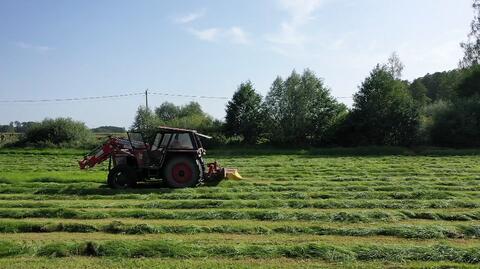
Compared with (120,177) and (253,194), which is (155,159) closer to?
(120,177)

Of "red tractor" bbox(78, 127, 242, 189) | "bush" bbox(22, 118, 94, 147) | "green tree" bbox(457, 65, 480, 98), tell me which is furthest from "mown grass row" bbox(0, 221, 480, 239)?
"green tree" bbox(457, 65, 480, 98)

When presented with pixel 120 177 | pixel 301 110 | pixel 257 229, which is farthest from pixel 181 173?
pixel 301 110

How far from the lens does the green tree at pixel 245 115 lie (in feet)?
148

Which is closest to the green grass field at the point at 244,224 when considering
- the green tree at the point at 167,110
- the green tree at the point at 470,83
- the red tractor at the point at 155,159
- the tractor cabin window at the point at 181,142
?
the red tractor at the point at 155,159

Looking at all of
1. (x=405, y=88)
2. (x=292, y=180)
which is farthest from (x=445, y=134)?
(x=292, y=180)

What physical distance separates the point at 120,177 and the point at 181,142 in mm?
2218

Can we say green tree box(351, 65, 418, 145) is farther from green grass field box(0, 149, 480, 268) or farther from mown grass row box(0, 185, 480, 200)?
mown grass row box(0, 185, 480, 200)

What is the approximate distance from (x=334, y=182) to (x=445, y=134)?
26.7m

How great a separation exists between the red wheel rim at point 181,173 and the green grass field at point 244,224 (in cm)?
82

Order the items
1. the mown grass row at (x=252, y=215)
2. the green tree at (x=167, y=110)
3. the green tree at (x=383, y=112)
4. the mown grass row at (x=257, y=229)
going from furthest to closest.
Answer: the green tree at (x=167, y=110) → the green tree at (x=383, y=112) → the mown grass row at (x=252, y=215) → the mown grass row at (x=257, y=229)

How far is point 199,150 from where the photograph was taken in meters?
16.8

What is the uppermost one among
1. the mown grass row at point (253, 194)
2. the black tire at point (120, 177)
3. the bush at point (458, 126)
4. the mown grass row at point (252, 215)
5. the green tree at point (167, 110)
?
the green tree at point (167, 110)

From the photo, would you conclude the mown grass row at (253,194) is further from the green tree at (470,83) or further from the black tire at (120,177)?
the green tree at (470,83)

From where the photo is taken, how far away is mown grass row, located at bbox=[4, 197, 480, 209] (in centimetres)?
1245
